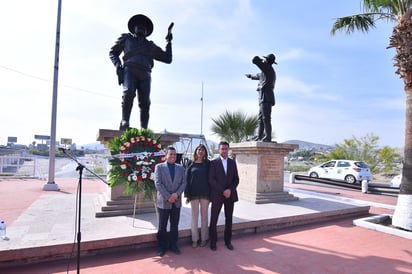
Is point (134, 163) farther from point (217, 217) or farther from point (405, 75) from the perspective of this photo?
point (405, 75)

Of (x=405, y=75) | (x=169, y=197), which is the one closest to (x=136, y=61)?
(x=169, y=197)

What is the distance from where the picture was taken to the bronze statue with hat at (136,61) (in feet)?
19.1

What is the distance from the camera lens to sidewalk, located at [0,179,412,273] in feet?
11.7

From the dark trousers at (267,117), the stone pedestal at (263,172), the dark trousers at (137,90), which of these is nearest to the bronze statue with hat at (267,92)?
the dark trousers at (267,117)

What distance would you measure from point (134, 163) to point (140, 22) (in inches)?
131

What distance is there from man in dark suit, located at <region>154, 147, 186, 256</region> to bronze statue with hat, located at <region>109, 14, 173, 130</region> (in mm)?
2058

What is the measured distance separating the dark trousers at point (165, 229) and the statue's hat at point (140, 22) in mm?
4173

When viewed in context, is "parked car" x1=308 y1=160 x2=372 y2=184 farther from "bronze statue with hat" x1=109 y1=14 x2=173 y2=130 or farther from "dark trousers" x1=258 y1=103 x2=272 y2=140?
"bronze statue with hat" x1=109 y1=14 x2=173 y2=130

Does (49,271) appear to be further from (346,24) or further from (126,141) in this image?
(346,24)

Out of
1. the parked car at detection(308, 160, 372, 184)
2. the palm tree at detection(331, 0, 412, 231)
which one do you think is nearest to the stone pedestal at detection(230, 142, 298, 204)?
the palm tree at detection(331, 0, 412, 231)

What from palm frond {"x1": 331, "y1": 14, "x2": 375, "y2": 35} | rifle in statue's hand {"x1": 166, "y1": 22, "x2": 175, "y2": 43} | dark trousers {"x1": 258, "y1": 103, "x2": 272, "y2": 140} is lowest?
dark trousers {"x1": 258, "y1": 103, "x2": 272, "y2": 140}

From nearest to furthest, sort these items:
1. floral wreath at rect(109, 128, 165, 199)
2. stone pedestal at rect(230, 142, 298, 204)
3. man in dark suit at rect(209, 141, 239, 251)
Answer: man in dark suit at rect(209, 141, 239, 251)
floral wreath at rect(109, 128, 165, 199)
stone pedestal at rect(230, 142, 298, 204)

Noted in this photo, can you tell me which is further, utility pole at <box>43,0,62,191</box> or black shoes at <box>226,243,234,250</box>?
utility pole at <box>43,0,62,191</box>

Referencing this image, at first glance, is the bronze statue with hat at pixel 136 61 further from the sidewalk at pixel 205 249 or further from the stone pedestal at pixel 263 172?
the stone pedestal at pixel 263 172
